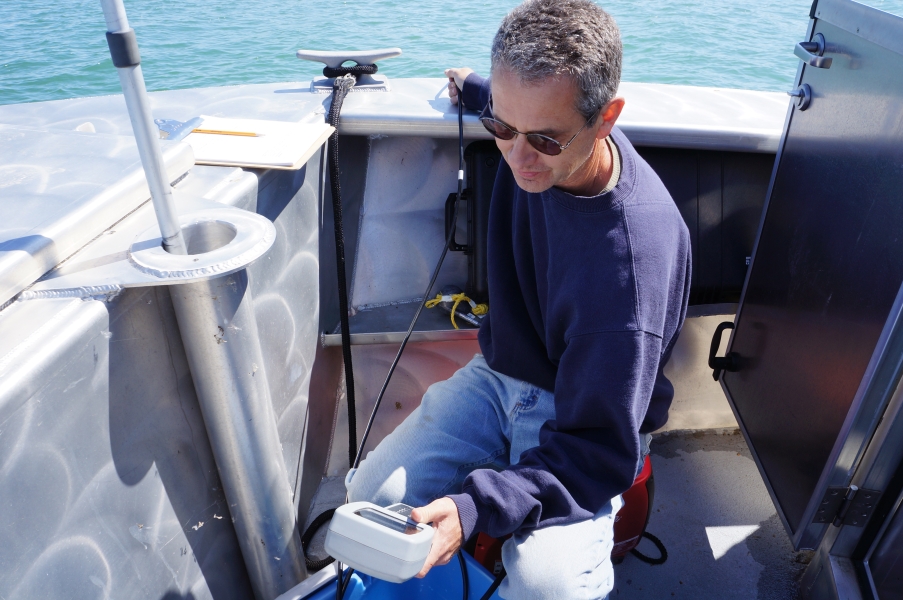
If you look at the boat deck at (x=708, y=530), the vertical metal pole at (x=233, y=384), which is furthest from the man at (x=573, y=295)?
the boat deck at (x=708, y=530)

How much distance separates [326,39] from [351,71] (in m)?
5.75

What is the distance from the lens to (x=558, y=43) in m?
0.92

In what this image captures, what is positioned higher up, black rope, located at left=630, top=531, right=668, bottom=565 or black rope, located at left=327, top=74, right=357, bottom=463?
black rope, located at left=327, top=74, right=357, bottom=463

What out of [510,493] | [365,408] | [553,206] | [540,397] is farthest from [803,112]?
[365,408]

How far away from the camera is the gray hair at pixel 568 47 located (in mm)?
922

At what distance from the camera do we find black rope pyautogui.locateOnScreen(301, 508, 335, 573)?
149 cm

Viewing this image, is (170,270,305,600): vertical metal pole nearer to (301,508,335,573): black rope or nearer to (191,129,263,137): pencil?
(301,508,335,573): black rope

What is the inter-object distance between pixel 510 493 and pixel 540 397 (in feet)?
0.97

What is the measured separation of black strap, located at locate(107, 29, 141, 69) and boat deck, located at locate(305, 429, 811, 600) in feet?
4.06

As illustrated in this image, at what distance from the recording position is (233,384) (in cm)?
102

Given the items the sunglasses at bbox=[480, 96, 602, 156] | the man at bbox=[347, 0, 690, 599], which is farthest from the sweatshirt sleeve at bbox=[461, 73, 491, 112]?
the sunglasses at bbox=[480, 96, 602, 156]

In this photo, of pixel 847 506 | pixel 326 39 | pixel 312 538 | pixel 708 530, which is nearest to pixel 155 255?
pixel 312 538

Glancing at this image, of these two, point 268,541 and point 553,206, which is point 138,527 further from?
point 553,206

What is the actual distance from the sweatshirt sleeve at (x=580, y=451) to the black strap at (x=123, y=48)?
2.34ft
